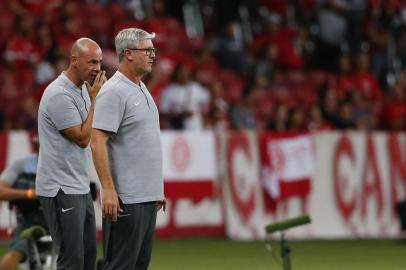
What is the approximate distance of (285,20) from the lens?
76.6ft

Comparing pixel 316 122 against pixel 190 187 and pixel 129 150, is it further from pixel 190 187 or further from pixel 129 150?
pixel 129 150

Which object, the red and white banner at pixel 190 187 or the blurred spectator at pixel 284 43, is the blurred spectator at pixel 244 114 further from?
the blurred spectator at pixel 284 43

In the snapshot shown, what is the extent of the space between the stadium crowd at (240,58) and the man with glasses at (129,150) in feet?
28.9

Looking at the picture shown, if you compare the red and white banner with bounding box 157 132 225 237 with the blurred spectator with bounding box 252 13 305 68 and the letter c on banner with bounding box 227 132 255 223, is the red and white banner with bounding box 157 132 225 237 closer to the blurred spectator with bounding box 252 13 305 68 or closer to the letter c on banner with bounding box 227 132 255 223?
the letter c on banner with bounding box 227 132 255 223

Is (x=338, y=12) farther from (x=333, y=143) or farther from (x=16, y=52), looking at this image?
(x=16, y=52)

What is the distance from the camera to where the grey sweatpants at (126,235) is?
7547 millimetres

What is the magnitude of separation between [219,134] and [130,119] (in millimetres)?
9261

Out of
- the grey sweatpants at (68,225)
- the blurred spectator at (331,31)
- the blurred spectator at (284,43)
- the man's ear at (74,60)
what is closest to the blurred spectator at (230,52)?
the blurred spectator at (284,43)

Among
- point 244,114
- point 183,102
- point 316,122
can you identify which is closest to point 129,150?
point 183,102

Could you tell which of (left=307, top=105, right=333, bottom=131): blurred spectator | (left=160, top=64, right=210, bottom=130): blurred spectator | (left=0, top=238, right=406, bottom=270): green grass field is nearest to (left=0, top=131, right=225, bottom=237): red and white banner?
(left=0, top=238, right=406, bottom=270): green grass field

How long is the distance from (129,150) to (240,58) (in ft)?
44.0

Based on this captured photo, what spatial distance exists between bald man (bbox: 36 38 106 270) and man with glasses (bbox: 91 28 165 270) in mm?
232

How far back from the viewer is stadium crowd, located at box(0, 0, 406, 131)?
58.4ft

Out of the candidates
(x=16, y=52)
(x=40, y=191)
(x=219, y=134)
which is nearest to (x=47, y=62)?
(x=16, y=52)
